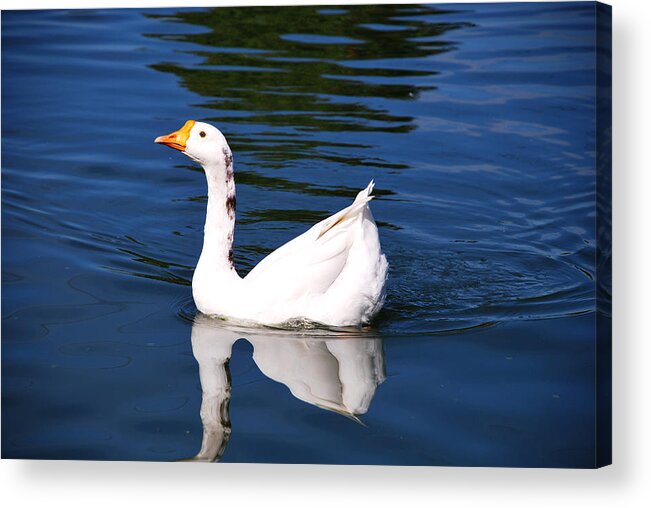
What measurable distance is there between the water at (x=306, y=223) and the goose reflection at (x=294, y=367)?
0.05ft

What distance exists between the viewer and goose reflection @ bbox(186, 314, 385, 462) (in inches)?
251

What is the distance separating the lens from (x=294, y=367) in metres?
6.71

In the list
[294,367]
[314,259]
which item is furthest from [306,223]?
[294,367]

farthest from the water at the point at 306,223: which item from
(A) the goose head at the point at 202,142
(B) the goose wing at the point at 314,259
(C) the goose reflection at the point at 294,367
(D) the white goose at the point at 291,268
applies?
(A) the goose head at the point at 202,142

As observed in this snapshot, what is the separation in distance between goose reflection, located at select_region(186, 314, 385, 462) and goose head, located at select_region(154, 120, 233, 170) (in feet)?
3.04

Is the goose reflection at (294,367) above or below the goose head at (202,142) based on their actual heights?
below

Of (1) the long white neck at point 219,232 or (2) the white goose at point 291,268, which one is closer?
(2) the white goose at point 291,268

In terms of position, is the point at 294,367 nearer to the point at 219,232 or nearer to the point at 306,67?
the point at 219,232

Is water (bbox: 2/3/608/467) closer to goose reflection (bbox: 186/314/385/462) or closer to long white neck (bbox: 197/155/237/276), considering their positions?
goose reflection (bbox: 186/314/385/462)

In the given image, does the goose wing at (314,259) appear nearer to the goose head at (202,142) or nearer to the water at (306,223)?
the water at (306,223)

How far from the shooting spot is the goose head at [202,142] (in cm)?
691

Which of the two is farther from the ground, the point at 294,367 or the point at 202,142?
the point at 202,142

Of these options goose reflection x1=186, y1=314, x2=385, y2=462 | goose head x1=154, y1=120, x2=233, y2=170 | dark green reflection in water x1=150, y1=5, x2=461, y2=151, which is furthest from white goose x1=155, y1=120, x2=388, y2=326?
dark green reflection in water x1=150, y1=5, x2=461, y2=151

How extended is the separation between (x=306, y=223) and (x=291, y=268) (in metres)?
1.69
